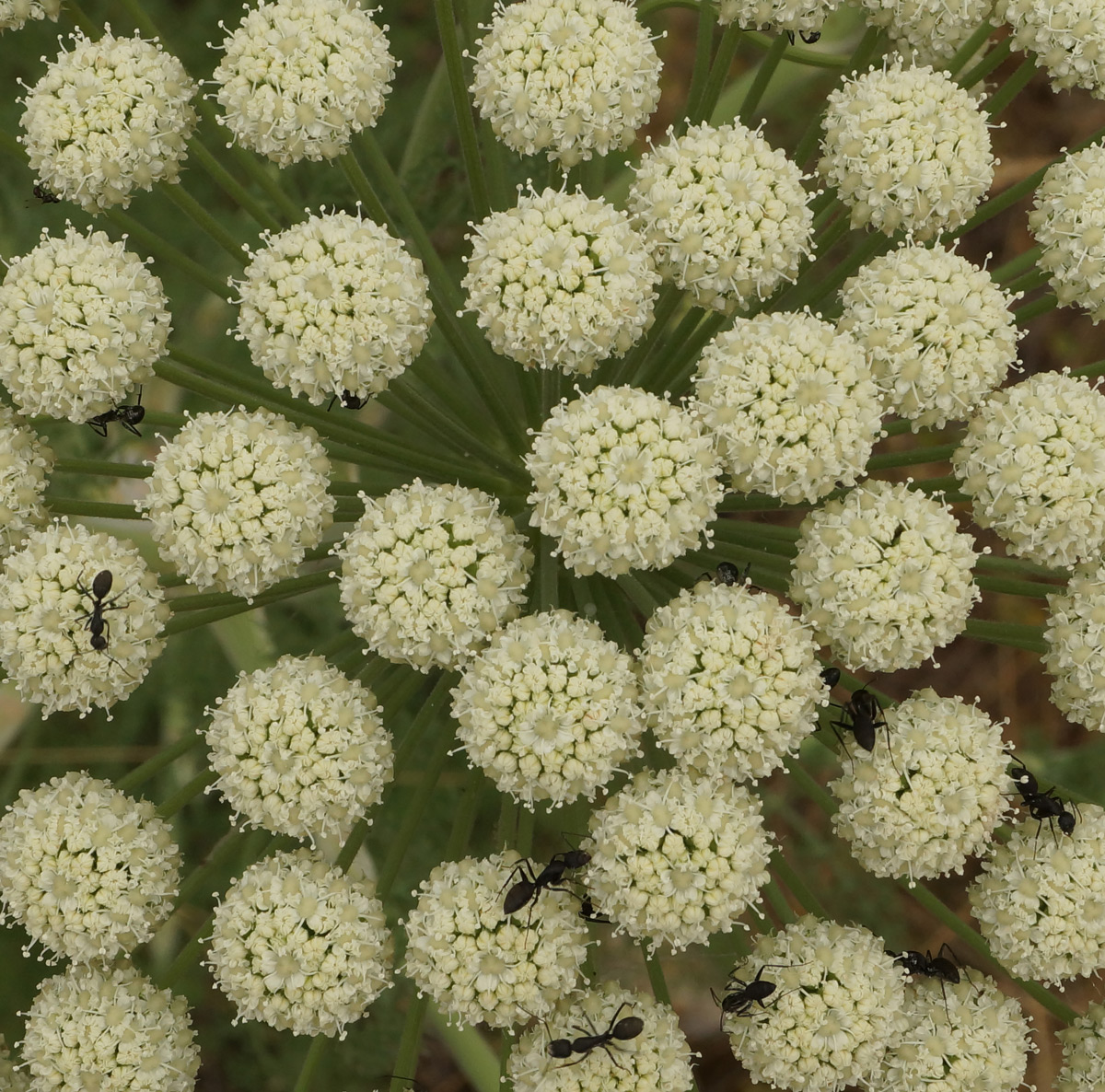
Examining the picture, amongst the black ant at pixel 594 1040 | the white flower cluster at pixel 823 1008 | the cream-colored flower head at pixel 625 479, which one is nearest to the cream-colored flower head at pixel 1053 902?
the white flower cluster at pixel 823 1008

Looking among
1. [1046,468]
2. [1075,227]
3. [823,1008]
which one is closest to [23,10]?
[1075,227]

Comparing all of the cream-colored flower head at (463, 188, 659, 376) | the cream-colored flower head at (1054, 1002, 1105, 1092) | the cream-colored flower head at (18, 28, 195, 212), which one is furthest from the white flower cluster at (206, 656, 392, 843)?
the cream-colored flower head at (1054, 1002, 1105, 1092)

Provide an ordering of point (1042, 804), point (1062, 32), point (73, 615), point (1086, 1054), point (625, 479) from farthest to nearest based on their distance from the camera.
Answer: point (1086, 1054) < point (1062, 32) < point (1042, 804) < point (73, 615) < point (625, 479)

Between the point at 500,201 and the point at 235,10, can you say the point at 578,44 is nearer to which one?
the point at 500,201

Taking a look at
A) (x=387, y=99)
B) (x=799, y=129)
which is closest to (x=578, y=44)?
(x=387, y=99)

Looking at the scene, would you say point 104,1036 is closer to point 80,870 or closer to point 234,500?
point 80,870

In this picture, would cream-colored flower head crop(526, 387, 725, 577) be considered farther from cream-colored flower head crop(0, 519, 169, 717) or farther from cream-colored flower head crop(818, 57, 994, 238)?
cream-colored flower head crop(0, 519, 169, 717)
